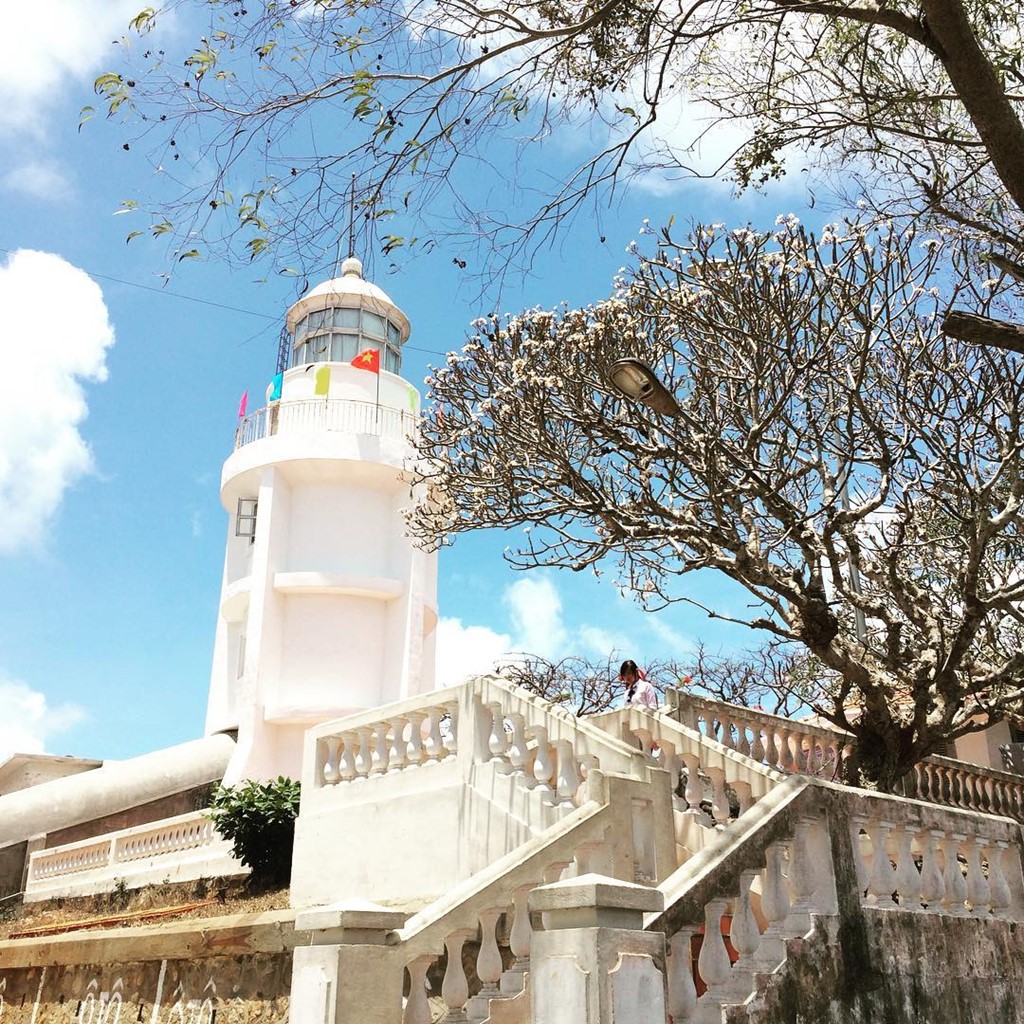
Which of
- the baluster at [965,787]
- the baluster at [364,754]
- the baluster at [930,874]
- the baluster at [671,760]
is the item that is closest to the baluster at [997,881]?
the baluster at [930,874]

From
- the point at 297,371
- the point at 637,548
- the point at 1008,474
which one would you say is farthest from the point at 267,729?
the point at 1008,474

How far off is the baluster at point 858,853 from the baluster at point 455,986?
227cm

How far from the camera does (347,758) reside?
10867 mm

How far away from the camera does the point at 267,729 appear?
79.8 ft

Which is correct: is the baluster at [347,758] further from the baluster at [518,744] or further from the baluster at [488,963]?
the baluster at [488,963]

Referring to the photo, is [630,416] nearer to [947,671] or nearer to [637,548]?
[637,548]

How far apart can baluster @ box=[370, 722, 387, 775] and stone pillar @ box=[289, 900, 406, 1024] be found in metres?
4.23

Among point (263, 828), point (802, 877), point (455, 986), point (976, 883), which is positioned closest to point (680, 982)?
point (802, 877)

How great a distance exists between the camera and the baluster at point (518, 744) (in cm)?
892

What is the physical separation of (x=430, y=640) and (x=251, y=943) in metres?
18.7

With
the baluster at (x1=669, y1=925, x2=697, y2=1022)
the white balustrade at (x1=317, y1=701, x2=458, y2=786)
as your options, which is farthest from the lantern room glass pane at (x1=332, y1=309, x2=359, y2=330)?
the baluster at (x1=669, y1=925, x2=697, y2=1022)

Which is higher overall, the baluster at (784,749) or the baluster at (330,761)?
the baluster at (784,749)

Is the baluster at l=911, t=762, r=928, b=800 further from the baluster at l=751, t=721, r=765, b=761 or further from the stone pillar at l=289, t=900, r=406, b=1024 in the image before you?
the stone pillar at l=289, t=900, r=406, b=1024

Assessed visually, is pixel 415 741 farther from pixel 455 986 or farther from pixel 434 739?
pixel 455 986
